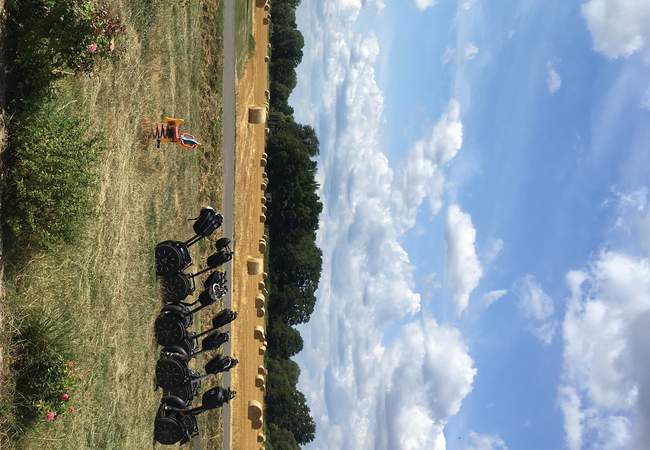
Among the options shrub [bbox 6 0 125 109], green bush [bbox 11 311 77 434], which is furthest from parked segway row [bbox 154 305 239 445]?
shrub [bbox 6 0 125 109]

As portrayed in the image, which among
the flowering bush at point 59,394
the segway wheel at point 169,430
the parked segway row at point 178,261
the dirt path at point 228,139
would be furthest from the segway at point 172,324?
the dirt path at point 228,139

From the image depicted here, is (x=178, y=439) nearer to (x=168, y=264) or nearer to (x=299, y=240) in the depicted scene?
(x=168, y=264)

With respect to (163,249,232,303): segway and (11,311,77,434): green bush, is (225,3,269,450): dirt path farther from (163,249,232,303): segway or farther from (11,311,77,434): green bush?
(11,311,77,434): green bush

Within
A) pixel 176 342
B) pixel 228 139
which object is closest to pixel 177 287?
pixel 176 342

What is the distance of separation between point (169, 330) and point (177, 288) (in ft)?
4.54

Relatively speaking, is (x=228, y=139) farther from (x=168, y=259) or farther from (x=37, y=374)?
(x=37, y=374)

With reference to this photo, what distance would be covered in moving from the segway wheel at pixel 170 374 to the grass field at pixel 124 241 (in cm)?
36

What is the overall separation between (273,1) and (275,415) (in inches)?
1417

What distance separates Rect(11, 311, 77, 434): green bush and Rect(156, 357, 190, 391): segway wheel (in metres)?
6.19

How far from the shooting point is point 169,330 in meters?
18.4

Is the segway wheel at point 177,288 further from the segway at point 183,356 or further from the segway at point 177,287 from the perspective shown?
the segway at point 183,356

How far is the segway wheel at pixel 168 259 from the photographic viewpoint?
1827 centimetres

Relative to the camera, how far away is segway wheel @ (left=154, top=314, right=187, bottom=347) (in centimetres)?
1823

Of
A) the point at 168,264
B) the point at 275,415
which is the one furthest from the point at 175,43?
the point at 275,415
